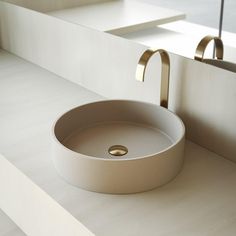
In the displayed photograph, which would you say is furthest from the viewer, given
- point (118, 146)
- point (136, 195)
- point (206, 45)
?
point (118, 146)

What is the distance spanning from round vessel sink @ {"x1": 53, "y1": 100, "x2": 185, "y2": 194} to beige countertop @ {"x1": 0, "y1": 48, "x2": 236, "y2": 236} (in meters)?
0.04

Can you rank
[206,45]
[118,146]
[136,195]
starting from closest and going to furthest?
→ [136,195]
[206,45]
[118,146]

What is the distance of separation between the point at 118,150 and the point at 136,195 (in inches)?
9.0

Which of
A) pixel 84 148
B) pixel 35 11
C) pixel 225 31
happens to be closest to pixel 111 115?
pixel 84 148

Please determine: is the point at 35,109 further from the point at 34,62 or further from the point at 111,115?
the point at 34,62

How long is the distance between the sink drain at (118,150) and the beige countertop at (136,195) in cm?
20

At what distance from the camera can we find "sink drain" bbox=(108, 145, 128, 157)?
1.39 m

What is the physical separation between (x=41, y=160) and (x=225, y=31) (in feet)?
2.22

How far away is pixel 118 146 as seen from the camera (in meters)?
1.43

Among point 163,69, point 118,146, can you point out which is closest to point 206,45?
point 163,69

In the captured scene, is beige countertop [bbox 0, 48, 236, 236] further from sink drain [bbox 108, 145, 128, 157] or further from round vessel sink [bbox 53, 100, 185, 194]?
sink drain [bbox 108, 145, 128, 157]

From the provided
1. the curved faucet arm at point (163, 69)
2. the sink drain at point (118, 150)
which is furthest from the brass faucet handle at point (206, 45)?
the sink drain at point (118, 150)

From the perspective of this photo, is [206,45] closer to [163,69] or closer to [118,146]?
[163,69]

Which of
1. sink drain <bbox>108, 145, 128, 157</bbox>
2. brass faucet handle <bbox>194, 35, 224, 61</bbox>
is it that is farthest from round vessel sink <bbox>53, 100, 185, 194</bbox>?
brass faucet handle <bbox>194, 35, 224, 61</bbox>
